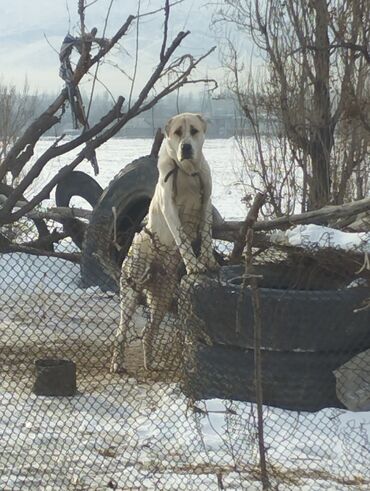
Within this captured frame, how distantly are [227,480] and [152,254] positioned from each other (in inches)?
91.6

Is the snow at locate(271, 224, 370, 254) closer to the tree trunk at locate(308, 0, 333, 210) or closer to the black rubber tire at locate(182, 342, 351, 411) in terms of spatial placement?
the black rubber tire at locate(182, 342, 351, 411)

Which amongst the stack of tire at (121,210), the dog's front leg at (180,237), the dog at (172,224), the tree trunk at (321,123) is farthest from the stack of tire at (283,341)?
the tree trunk at (321,123)

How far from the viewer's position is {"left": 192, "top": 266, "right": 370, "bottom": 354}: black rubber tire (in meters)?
5.43

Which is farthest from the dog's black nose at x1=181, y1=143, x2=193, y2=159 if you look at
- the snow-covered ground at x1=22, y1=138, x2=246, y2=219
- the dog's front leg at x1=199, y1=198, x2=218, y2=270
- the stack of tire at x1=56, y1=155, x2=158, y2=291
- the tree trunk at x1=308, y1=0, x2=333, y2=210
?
the snow-covered ground at x1=22, y1=138, x2=246, y2=219

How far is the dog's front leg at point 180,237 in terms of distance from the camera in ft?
19.0

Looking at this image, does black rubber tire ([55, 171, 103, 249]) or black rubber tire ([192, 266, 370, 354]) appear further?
black rubber tire ([55, 171, 103, 249])

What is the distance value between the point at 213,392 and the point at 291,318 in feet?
2.36

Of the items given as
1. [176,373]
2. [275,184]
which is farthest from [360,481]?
[275,184]

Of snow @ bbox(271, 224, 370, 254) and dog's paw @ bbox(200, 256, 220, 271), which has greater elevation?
snow @ bbox(271, 224, 370, 254)

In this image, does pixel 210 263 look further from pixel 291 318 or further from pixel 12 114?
pixel 12 114

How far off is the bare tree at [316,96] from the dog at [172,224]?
5.06m

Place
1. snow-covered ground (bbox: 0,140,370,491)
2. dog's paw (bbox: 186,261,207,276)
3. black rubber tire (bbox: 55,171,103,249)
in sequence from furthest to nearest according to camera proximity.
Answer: black rubber tire (bbox: 55,171,103,249)
dog's paw (bbox: 186,261,207,276)
snow-covered ground (bbox: 0,140,370,491)

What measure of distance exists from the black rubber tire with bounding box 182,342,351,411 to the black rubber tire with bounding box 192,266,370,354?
0.21 ft

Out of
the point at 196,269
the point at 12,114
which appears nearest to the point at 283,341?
the point at 196,269
